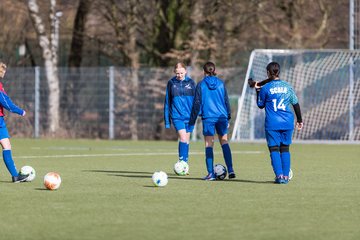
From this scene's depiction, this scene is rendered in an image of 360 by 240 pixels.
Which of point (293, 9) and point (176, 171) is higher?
point (293, 9)

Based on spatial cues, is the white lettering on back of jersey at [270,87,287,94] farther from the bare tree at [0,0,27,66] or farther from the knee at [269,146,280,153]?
the bare tree at [0,0,27,66]

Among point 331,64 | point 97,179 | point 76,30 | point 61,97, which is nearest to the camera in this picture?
point 97,179

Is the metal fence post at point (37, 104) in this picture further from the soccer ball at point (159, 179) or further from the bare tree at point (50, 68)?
Answer: the soccer ball at point (159, 179)

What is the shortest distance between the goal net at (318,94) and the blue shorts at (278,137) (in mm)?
14416

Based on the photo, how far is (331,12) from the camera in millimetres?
39344

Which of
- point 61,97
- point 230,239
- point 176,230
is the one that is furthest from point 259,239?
point 61,97

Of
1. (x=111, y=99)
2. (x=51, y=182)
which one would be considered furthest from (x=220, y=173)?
(x=111, y=99)

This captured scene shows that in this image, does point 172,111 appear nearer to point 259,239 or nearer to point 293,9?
point 259,239

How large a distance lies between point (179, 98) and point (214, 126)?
1.87 m

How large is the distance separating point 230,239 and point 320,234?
2.97ft

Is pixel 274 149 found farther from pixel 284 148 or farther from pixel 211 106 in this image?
pixel 211 106

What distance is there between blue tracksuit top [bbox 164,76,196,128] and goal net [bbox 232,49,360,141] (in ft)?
38.5

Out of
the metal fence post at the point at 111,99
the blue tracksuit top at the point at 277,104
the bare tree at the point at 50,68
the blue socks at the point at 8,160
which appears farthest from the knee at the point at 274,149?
the bare tree at the point at 50,68

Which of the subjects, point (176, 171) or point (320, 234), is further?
point (176, 171)
